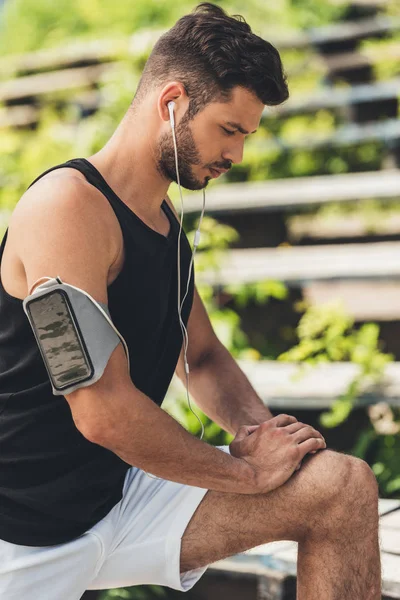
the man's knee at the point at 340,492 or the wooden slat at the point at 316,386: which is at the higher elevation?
the man's knee at the point at 340,492

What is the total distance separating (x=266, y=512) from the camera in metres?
2.26

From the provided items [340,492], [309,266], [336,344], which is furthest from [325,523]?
[309,266]

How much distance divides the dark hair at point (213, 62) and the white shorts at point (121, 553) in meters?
1.01

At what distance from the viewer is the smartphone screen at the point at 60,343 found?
2.01 m

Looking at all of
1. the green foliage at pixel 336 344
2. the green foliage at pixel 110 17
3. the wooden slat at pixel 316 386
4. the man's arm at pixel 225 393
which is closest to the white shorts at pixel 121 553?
the man's arm at pixel 225 393

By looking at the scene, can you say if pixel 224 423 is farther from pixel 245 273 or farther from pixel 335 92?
pixel 335 92

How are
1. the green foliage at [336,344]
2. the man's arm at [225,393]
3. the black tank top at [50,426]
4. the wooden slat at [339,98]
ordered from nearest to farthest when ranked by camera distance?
the black tank top at [50,426], the man's arm at [225,393], the green foliage at [336,344], the wooden slat at [339,98]

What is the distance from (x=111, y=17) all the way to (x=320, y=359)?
4447 millimetres

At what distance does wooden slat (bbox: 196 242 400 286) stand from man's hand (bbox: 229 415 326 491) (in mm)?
2232

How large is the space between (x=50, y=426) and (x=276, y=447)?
21.8 inches

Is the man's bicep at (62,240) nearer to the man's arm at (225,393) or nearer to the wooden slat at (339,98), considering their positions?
the man's arm at (225,393)

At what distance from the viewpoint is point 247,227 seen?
532 centimetres

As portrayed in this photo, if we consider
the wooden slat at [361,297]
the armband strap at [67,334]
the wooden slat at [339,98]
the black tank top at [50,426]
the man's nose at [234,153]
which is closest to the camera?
the armband strap at [67,334]

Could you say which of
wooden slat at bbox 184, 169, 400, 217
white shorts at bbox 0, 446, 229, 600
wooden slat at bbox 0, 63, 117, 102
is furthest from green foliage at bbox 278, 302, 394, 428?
wooden slat at bbox 0, 63, 117, 102
